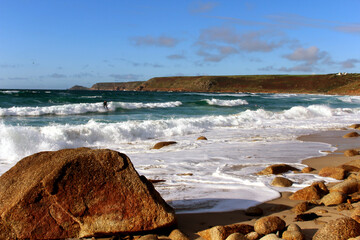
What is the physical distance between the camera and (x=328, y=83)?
97.2m

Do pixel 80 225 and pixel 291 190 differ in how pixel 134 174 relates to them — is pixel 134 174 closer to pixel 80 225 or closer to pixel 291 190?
pixel 80 225

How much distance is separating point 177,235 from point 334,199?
8.66ft

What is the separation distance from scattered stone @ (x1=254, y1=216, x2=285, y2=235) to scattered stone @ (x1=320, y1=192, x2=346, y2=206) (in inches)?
56.8

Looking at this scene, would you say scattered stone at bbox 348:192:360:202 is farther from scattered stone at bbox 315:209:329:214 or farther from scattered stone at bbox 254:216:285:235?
scattered stone at bbox 254:216:285:235

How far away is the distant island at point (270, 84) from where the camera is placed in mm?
91188

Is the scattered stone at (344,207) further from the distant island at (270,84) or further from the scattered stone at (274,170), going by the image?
the distant island at (270,84)

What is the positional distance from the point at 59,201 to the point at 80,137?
9.49 m

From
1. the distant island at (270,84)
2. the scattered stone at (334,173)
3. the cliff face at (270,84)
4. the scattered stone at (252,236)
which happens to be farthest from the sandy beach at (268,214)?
the cliff face at (270,84)

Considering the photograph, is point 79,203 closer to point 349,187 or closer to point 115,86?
point 349,187

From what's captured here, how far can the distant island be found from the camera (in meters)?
91.2

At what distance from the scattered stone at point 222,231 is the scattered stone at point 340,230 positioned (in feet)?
2.49

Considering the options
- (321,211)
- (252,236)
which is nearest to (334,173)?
(321,211)

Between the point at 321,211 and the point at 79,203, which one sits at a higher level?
the point at 79,203

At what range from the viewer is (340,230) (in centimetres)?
356
